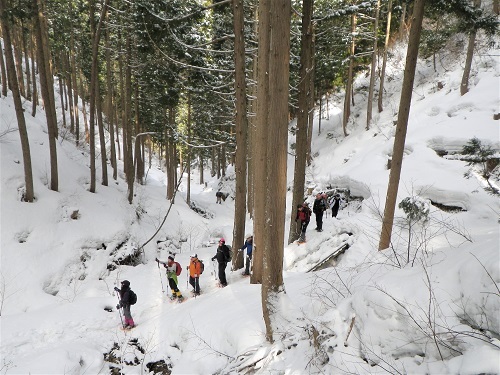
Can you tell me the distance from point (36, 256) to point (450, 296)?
12561 millimetres

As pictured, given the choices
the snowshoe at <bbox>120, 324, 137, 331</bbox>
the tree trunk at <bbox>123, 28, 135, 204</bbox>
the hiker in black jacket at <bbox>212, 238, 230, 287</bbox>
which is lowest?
the snowshoe at <bbox>120, 324, 137, 331</bbox>

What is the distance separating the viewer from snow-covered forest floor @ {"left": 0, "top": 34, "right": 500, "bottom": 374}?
124 inches

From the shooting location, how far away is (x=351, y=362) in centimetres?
330

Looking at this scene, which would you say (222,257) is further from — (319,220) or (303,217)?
(319,220)

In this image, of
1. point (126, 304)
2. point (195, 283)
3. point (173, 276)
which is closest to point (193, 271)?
point (195, 283)

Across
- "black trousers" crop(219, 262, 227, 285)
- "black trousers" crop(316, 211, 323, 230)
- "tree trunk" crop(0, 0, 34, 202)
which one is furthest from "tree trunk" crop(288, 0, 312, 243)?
"tree trunk" crop(0, 0, 34, 202)

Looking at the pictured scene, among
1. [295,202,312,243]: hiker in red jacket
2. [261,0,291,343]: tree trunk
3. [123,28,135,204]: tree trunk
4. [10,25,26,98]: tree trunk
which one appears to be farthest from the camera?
[10,25,26,98]: tree trunk

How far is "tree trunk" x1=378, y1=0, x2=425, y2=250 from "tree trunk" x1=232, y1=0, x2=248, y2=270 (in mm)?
4320

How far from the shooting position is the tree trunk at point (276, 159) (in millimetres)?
4402

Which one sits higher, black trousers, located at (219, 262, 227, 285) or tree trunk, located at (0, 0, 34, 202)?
tree trunk, located at (0, 0, 34, 202)

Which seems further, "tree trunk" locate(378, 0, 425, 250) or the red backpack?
the red backpack

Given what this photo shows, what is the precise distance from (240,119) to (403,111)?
14.9ft

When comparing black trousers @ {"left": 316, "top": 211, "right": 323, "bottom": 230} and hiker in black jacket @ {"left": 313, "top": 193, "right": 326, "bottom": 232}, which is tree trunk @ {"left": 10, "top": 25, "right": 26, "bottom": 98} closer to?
hiker in black jacket @ {"left": 313, "top": 193, "right": 326, "bottom": 232}

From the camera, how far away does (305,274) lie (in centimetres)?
869
